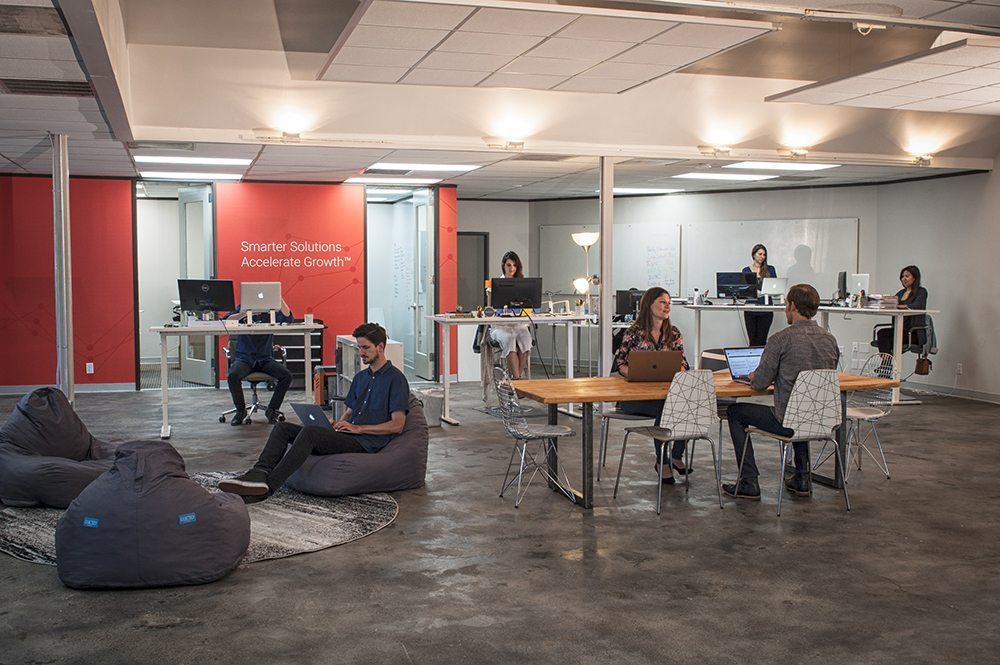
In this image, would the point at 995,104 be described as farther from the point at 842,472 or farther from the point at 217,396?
the point at 217,396

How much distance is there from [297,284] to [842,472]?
852cm

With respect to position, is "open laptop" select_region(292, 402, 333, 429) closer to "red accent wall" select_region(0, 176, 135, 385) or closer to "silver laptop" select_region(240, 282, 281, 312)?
"silver laptop" select_region(240, 282, 281, 312)

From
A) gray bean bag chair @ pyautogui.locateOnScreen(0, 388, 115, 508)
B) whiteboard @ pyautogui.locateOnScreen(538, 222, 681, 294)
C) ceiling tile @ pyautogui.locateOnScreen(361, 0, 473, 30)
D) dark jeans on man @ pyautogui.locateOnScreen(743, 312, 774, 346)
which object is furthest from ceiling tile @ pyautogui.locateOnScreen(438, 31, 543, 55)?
whiteboard @ pyautogui.locateOnScreen(538, 222, 681, 294)

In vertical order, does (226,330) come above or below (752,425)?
above

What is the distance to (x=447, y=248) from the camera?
13.9m

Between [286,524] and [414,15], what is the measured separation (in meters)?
3.46

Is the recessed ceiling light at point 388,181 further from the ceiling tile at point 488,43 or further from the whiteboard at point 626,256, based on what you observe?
the ceiling tile at point 488,43

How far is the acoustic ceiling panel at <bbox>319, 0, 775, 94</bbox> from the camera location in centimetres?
645

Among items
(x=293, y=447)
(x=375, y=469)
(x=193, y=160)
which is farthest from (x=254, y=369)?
(x=293, y=447)

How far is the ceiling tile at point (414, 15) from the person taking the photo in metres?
6.25

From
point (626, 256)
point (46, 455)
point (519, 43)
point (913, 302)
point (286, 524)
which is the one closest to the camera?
point (286, 524)

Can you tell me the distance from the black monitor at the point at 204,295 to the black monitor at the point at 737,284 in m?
6.85

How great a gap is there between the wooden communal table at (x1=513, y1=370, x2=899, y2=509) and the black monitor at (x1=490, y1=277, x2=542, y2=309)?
3612 mm

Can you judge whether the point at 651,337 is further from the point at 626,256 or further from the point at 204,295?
the point at 626,256
